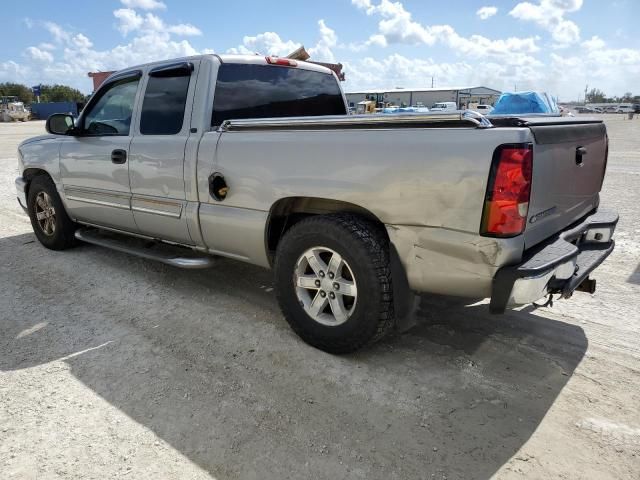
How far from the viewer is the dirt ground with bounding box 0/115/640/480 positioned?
2.22 m

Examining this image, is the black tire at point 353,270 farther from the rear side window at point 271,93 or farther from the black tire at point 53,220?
the black tire at point 53,220

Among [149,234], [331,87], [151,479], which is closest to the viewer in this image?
[151,479]

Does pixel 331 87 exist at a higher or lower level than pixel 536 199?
higher

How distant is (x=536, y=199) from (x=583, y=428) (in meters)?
1.20

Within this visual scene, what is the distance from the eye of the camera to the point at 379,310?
2801mm

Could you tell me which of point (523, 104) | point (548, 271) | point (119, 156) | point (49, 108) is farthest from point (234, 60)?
point (49, 108)

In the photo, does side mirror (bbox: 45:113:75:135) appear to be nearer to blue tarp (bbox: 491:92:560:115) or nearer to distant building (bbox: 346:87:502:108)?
blue tarp (bbox: 491:92:560:115)

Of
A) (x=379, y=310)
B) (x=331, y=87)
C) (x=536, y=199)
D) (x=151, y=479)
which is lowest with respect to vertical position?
(x=151, y=479)

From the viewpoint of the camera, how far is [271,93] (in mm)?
4047

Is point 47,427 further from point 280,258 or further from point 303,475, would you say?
point 280,258

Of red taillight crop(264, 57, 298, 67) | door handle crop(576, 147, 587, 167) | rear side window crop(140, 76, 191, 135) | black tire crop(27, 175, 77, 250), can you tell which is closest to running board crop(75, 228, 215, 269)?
black tire crop(27, 175, 77, 250)

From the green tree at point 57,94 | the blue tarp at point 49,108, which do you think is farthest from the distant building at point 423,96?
the green tree at point 57,94

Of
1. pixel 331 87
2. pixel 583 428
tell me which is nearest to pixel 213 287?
pixel 331 87

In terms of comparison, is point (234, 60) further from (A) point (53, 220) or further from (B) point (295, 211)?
(A) point (53, 220)
